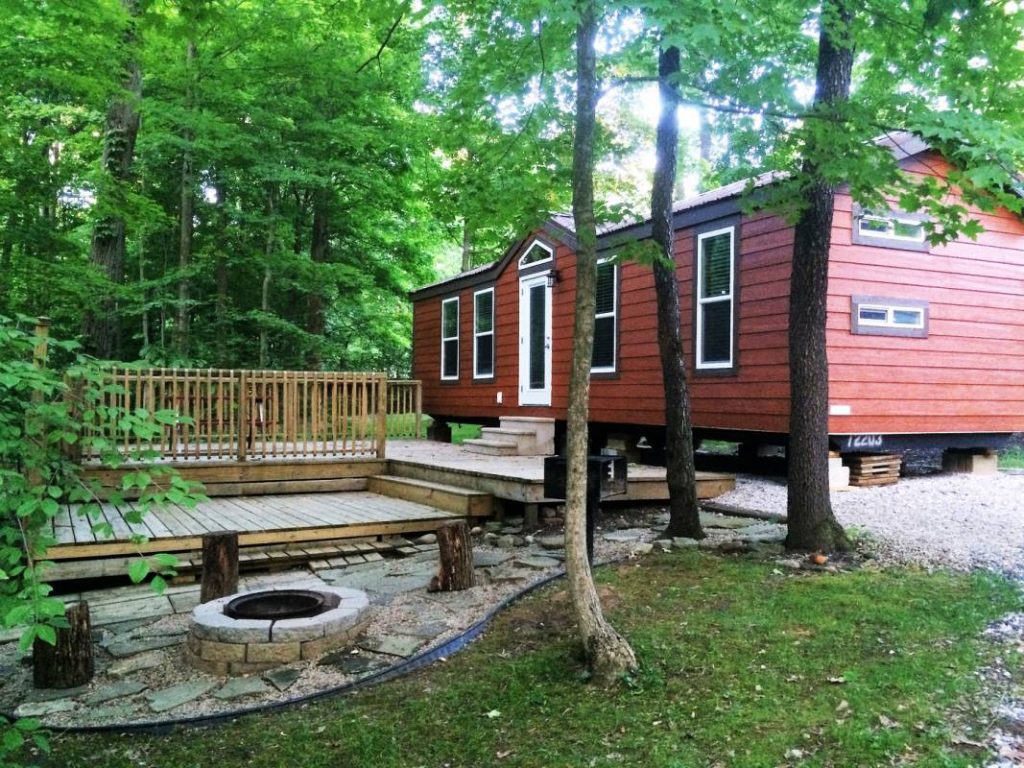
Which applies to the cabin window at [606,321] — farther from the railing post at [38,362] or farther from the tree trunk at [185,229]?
the tree trunk at [185,229]

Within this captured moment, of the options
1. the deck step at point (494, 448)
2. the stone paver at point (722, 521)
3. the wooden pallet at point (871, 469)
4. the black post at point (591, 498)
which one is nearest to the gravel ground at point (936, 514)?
the wooden pallet at point (871, 469)

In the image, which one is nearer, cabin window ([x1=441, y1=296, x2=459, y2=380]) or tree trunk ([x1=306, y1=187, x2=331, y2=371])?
cabin window ([x1=441, y1=296, x2=459, y2=380])

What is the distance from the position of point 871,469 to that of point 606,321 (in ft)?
11.9

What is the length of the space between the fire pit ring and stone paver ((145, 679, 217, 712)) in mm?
427

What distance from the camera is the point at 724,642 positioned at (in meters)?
3.30

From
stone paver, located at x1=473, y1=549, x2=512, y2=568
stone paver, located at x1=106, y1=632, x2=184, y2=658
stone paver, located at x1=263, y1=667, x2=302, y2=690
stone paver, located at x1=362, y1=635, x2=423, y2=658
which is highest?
stone paver, located at x1=473, y1=549, x2=512, y2=568

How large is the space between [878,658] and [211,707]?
2.83m

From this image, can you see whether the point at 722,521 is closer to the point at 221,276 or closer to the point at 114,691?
the point at 114,691

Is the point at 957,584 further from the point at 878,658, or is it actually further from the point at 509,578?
the point at 509,578

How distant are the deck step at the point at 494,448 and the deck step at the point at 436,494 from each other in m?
1.69

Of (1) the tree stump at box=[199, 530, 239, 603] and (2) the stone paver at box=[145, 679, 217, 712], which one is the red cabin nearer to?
(1) the tree stump at box=[199, 530, 239, 603]

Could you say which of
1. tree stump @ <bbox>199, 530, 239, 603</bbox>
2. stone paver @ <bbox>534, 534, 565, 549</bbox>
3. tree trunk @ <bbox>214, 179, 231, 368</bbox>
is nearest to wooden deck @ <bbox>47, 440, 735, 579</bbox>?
stone paver @ <bbox>534, 534, 565, 549</bbox>

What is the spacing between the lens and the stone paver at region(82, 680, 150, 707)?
3107 millimetres

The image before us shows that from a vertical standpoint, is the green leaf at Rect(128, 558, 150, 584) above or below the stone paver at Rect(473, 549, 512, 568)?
above
